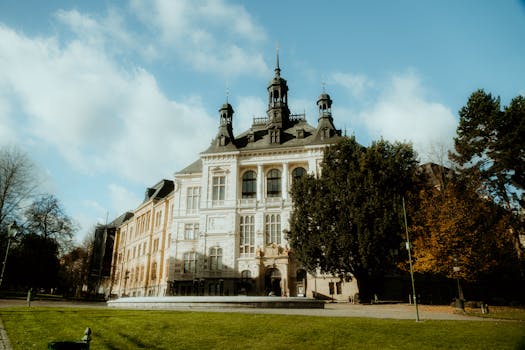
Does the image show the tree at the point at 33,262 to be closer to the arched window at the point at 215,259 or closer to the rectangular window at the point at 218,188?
the arched window at the point at 215,259

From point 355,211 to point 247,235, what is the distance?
624 inches

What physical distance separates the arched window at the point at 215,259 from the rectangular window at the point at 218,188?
244 inches

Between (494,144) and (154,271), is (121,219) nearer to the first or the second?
(154,271)

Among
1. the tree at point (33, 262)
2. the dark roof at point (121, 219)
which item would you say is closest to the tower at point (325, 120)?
the tree at point (33, 262)

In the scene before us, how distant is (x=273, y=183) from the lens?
4716 cm

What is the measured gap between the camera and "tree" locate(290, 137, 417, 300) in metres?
32.3

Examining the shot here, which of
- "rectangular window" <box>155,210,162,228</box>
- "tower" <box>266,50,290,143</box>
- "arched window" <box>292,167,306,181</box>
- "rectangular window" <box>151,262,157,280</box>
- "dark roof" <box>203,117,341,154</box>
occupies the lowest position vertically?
"rectangular window" <box>151,262,157,280</box>

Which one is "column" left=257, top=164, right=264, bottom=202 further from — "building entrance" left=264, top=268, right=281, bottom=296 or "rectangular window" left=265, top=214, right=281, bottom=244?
"building entrance" left=264, top=268, right=281, bottom=296

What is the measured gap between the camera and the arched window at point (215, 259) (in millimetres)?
44662

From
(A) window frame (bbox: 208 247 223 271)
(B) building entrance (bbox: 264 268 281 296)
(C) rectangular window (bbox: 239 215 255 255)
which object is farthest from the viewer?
(A) window frame (bbox: 208 247 223 271)

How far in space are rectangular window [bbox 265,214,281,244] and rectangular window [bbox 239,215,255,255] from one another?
171 cm

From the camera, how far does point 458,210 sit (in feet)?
99.4

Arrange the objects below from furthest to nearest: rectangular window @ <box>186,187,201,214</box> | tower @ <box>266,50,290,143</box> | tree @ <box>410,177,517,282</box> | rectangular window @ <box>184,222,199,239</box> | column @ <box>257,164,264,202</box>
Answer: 1. tower @ <box>266,50,290,143</box>
2. rectangular window @ <box>186,187,201,214</box>
3. rectangular window @ <box>184,222,199,239</box>
4. column @ <box>257,164,264,202</box>
5. tree @ <box>410,177,517,282</box>

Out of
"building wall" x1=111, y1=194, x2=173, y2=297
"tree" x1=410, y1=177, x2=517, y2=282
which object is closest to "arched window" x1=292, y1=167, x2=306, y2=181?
"tree" x1=410, y1=177, x2=517, y2=282
